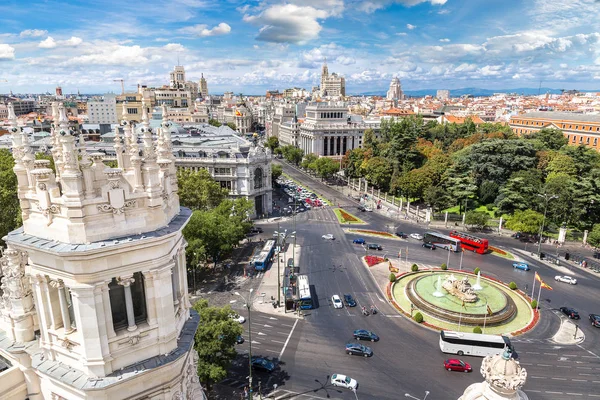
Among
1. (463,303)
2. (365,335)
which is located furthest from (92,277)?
(463,303)

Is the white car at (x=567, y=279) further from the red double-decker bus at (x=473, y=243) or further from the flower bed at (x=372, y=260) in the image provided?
the flower bed at (x=372, y=260)

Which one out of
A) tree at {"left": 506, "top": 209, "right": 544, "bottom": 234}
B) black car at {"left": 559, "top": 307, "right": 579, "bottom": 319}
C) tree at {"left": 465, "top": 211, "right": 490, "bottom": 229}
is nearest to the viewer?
black car at {"left": 559, "top": 307, "right": 579, "bottom": 319}

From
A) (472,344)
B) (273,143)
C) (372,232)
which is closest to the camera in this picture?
(472,344)

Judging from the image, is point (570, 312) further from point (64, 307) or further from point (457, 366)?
point (64, 307)

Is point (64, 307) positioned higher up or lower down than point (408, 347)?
higher up

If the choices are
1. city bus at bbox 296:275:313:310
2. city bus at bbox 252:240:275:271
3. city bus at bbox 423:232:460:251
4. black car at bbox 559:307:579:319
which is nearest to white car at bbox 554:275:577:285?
black car at bbox 559:307:579:319

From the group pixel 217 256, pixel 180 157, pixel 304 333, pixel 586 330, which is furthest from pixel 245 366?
pixel 180 157

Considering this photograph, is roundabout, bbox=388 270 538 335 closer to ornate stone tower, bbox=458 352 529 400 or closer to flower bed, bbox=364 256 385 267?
flower bed, bbox=364 256 385 267
